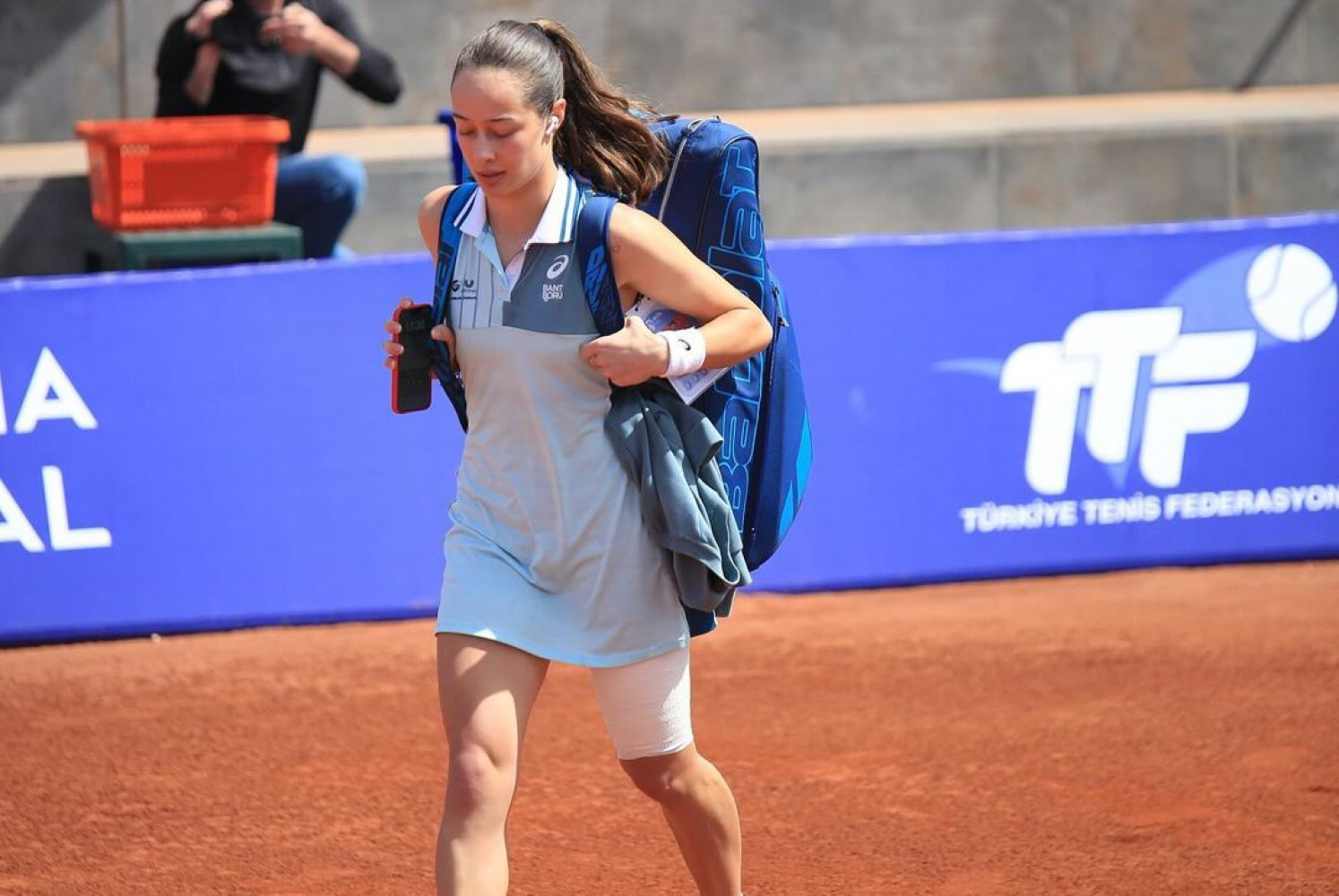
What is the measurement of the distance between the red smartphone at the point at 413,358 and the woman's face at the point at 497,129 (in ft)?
1.05

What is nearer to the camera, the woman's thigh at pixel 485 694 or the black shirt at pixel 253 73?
the woman's thigh at pixel 485 694

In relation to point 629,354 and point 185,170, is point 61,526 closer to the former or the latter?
point 185,170

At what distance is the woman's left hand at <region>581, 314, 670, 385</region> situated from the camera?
12.1ft

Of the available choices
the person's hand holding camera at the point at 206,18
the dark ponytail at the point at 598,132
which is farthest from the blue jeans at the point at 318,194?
the dark ponytail at the point at 598,132

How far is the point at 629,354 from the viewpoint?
370cm

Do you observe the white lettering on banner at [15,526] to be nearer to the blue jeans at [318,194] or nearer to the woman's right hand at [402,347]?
the blue jeans at [318,194]

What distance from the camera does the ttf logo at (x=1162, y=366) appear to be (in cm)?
799

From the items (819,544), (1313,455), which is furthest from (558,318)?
(1313,455)

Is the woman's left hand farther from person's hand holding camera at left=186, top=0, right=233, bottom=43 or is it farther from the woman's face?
person's hand holding camera at left=186, top=0, right=233, bottom=43

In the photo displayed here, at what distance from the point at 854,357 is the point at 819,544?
0.78m

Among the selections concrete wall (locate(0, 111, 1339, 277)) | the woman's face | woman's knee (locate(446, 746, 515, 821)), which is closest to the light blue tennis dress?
the woman's face

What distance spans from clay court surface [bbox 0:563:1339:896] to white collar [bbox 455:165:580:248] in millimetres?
1982

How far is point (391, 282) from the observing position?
7.45 meters

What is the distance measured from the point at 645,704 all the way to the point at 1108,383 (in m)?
4.57
